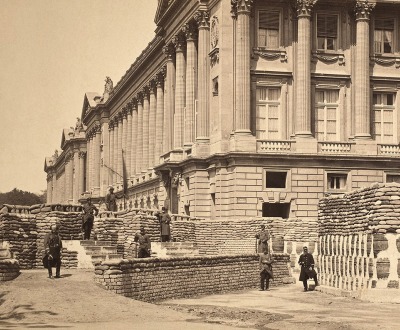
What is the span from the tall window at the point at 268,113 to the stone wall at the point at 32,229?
16328 mm

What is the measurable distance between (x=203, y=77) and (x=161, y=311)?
40.8 meters

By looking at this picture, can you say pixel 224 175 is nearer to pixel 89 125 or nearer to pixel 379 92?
pixel 379 92

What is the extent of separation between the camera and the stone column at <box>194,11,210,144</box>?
219ft

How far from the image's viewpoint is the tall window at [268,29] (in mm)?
63375

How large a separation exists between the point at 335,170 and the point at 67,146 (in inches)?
4294

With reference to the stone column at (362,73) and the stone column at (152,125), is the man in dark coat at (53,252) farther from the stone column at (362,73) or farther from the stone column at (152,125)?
the stone column at (152,125)

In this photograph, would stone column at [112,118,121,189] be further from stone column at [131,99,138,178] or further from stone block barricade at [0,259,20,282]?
stone block barricade at [0,259,20,282]

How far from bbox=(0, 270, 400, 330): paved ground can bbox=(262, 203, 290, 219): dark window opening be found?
24466mm

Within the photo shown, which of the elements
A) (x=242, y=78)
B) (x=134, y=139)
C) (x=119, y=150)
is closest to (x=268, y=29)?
(x=242, y=78)

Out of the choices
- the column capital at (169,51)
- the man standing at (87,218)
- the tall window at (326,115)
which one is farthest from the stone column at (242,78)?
the column capital at (169,51)

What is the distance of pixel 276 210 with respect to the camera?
62.4m

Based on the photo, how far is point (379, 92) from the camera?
64875 mm

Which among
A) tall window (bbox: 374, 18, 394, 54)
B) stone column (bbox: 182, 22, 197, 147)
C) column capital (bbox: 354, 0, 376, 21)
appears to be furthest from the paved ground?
stone column (bbox: 182, 22, 197, 147)

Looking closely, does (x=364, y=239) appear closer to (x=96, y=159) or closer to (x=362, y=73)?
(x=362, y=73)
